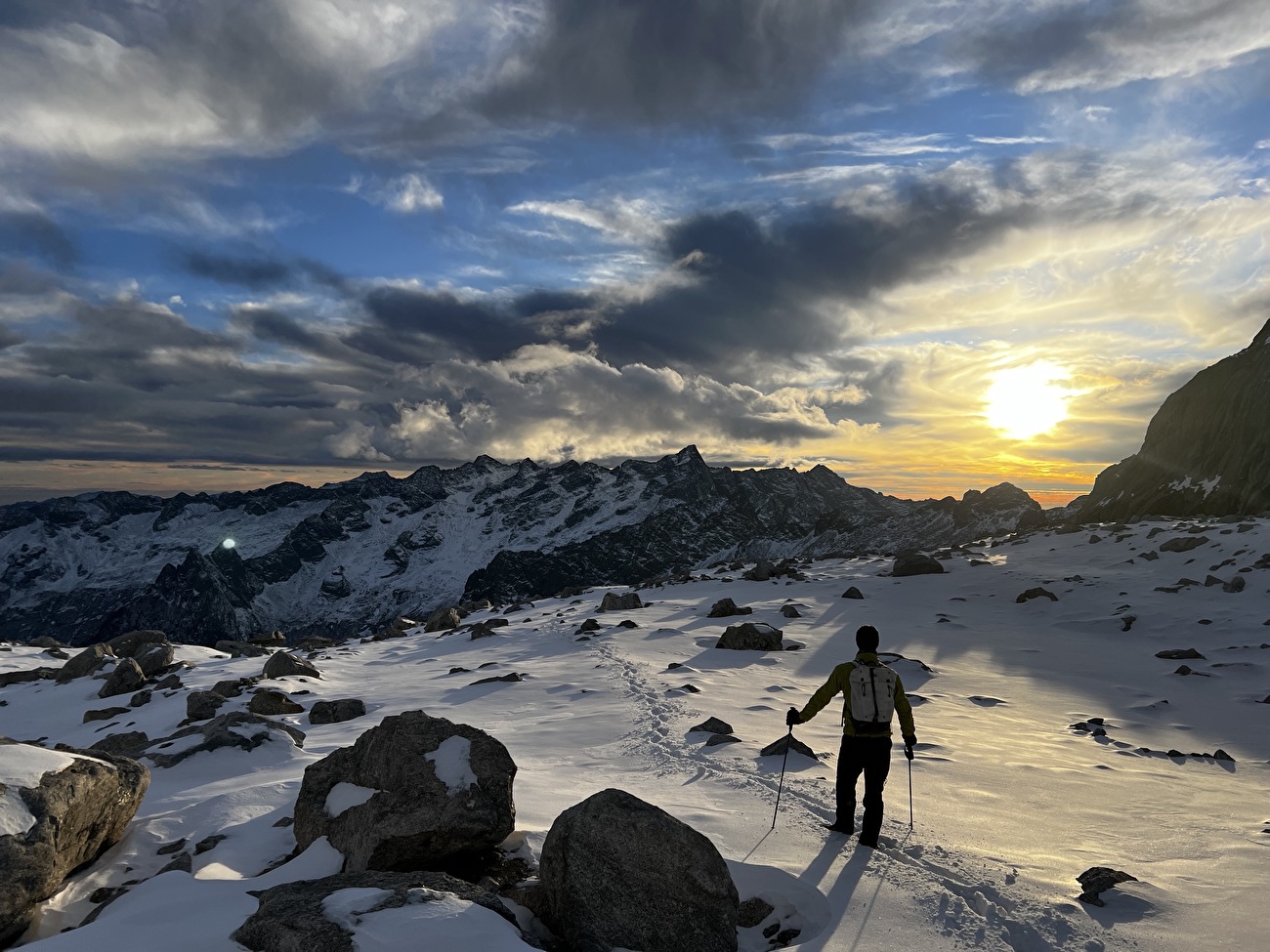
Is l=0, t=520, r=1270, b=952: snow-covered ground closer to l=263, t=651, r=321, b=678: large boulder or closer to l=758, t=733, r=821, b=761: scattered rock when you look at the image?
l=758, t=733, r=821, b=761: scattered rock

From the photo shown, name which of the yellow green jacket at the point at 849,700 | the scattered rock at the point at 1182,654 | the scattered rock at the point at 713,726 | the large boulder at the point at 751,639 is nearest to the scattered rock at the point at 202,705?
the scattered rock at the point at 713,726

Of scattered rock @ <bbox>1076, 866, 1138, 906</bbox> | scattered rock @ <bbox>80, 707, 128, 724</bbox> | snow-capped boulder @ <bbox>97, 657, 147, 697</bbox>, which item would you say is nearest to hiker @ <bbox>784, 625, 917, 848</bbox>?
scattered rock @ <bbox>1076, 866, 1138, 906</bbox>

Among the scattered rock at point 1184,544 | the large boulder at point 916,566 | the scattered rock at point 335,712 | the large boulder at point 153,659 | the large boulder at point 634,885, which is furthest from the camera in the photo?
the large boulder at point 916,566

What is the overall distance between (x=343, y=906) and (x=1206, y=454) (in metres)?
92.2

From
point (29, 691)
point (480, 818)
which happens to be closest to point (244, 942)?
point (480, 818)

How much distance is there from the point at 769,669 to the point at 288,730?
13.2 metres

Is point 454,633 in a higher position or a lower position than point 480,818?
lower

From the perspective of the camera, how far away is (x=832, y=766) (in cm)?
1100

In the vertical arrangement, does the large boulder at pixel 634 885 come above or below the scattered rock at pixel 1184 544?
below

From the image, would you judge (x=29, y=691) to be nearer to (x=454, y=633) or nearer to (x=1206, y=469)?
(x=454, y=633)

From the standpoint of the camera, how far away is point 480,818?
7039 millimetres

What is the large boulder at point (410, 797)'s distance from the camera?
6863 mm

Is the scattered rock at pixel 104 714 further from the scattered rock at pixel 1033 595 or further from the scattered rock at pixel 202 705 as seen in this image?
the scattered rock at pixel 1033 595

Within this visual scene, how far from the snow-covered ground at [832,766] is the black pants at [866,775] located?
0.28 m
